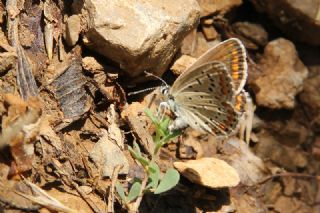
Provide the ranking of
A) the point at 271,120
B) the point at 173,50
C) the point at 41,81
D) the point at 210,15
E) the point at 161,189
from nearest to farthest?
1. the point at 161,189
2. the point at 41,81
3. the point at 173,50
4. the point at 210,15
5. the point at 271,120

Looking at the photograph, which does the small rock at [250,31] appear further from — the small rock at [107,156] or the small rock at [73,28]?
the small rock at [107,156]

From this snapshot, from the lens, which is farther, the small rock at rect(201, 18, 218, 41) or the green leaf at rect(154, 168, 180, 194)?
the small rock at rect(201, 18, 218, 41)

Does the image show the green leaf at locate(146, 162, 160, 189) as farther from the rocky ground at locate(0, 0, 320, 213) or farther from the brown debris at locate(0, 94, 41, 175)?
the brown debris at locate(0, 94, 41, 175)

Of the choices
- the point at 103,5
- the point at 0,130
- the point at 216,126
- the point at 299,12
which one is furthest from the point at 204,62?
the point at 299,12

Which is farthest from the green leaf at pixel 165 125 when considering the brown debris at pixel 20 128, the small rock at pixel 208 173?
the brown debris at pixel 20 128

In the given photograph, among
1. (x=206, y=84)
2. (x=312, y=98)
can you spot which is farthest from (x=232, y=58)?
(x=312, y=98)

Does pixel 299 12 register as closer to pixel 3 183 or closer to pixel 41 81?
pixel 41 81

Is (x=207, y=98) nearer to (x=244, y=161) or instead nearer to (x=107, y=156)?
(x=107, y=156)

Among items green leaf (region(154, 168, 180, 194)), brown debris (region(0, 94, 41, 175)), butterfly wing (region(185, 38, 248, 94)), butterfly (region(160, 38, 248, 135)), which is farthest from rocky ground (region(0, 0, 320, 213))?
butterfly wing (region(185, 38, 248, 94))
